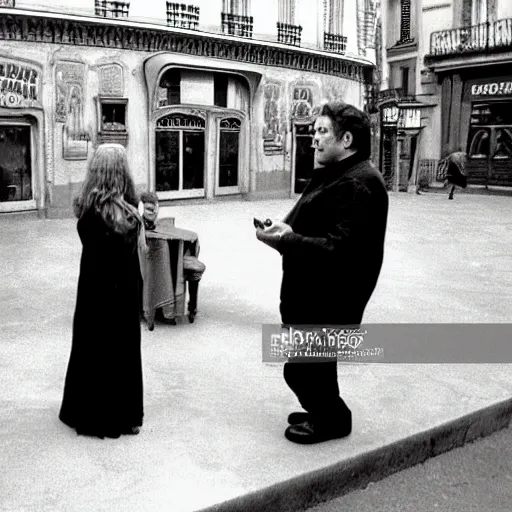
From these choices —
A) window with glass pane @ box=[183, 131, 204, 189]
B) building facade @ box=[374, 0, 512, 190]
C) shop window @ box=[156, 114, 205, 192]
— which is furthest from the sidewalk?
building facade @ box=[374, 0, 512, 190]

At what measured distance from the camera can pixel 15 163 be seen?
16.2 m

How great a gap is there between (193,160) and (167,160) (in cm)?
91

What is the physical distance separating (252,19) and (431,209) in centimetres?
704

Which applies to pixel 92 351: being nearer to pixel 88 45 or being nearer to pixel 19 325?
pixel 19 325

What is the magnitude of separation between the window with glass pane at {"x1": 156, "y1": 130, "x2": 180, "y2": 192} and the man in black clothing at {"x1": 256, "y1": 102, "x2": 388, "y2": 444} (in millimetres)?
15466

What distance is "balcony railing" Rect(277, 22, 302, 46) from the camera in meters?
21.2

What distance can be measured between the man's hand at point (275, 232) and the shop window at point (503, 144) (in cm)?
2279

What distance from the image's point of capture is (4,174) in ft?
52.7

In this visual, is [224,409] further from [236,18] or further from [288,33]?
[288,33]

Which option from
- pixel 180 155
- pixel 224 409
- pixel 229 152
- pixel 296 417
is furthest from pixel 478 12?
pixel 296 417

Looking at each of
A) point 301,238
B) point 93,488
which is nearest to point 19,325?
point 93,488

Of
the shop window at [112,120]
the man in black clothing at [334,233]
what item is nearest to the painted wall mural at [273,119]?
the shop window at [112,120]

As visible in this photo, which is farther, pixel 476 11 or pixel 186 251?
pixel 476 11

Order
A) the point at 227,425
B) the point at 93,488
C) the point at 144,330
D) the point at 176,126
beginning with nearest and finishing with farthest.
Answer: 1. the point at 93,488
2. the point at 227,425
3. the point at 144,330
4. the point at 176,126
